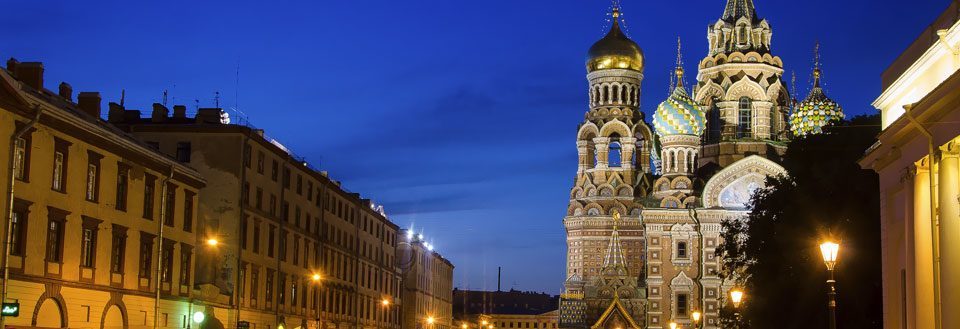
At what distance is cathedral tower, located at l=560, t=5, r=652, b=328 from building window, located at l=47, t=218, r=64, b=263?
3259 inches

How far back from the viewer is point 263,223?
60.3 metres

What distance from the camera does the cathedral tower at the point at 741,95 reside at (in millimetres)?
113250

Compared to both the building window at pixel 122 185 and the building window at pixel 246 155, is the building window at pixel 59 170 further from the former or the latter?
the building window at pixel 246 155

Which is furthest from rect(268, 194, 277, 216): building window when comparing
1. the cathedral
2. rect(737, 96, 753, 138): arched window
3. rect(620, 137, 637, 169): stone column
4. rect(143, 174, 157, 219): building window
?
rect(620, 137, 637, 169): stone column

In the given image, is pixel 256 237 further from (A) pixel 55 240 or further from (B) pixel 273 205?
(A) pixel 55 240

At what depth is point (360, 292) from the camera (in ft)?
274

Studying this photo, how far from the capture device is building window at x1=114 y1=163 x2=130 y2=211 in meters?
43.8

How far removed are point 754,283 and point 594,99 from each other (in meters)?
66.5

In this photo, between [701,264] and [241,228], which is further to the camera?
[701,264]

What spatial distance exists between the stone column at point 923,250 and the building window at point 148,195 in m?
24.2

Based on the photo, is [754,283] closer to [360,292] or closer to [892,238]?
[892,238]

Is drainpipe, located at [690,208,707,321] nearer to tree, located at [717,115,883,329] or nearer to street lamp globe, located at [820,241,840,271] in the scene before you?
tree, located at [717,115,883,329]

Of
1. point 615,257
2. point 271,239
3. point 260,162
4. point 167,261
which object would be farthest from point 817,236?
point 615,257

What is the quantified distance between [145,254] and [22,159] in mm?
9683
